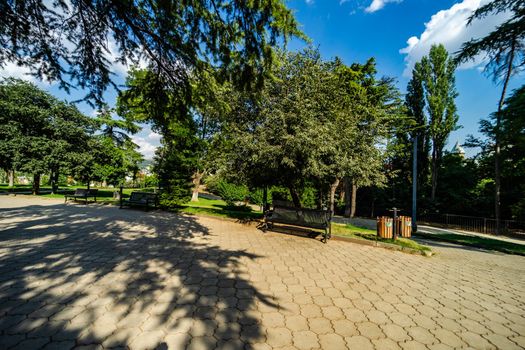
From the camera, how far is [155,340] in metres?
2.58

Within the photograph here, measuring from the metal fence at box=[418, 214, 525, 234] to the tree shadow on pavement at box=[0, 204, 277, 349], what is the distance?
2153cm

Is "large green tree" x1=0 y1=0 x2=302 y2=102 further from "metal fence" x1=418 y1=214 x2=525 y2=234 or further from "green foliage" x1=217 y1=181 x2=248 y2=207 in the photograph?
"metal fence" x1=418 y1=214 x2=525 y2=234

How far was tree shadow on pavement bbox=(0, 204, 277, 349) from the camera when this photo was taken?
2635 mm

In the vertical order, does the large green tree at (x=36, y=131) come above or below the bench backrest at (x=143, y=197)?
above

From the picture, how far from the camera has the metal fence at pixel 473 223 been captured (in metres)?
16.8

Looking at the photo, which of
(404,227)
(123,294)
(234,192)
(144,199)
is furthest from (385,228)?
(234,192)

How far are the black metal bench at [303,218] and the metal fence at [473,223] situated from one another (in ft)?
57.9

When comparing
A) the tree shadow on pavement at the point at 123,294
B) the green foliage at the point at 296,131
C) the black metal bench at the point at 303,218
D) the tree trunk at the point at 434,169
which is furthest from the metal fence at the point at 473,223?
the tree shadow on pavement at the point at 123,294

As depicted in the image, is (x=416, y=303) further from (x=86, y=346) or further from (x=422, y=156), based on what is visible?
(x=422, y=156)

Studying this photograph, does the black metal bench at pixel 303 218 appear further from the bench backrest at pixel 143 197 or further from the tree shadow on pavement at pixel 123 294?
the bench backrest at pixel 143 197

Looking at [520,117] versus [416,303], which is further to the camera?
[520,117]

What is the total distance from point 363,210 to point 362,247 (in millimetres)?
21072

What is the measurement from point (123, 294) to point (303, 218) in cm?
621

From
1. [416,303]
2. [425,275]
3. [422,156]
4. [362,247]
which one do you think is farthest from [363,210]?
[416,303]
